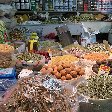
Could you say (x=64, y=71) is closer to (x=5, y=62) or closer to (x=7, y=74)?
(x=7, y=74)

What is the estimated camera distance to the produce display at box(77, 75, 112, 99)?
2578 millimetres

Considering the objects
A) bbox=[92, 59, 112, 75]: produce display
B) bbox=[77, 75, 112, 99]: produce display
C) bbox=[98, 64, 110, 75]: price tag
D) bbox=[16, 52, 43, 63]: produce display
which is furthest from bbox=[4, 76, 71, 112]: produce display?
bbox=[16, 52, 43, 63]: produce display

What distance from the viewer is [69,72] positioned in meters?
3.08

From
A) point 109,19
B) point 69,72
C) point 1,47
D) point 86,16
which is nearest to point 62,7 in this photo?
point 86,16

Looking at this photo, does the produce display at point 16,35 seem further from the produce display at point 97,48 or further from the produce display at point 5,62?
the produce display at point 5,62

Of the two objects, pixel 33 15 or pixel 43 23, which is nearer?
pixel 43 23

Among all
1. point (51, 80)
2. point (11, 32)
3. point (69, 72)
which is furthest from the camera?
point (11, 32)

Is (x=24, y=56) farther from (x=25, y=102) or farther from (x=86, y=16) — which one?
(x=86, y=16)

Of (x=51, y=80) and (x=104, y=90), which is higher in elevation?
(x=51, y=80)

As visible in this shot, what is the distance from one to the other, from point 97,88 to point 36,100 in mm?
710

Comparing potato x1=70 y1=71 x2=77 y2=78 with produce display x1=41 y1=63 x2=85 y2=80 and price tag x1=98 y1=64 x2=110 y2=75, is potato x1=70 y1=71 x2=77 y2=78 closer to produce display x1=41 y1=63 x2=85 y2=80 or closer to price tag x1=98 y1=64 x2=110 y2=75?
produce display x1=41 y1=63 x2=85 y2=80

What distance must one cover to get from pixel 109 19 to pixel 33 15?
2007 millimetres

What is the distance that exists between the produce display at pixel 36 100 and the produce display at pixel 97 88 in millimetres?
454

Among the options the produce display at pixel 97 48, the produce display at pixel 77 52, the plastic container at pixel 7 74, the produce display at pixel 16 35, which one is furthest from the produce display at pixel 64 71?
the produce display at pixel 16 35
